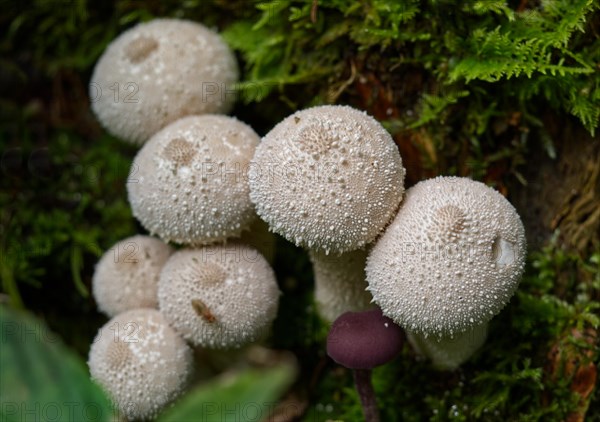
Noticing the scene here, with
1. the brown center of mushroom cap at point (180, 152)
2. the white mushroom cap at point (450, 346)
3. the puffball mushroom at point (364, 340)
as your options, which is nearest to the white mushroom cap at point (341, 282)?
the puffball mushroom at point (364, 340)

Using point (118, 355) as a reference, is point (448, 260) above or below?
above

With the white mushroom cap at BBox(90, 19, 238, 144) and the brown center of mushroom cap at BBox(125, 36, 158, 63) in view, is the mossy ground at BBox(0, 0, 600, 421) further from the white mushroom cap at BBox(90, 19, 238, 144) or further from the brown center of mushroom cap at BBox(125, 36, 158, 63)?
the brown center of mushroom cap at BBox(125, 36, 158, 63)

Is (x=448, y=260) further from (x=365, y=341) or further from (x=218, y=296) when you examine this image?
(x=218, y=296)

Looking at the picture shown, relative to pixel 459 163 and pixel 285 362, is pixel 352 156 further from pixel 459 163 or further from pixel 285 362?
pixel 285 362

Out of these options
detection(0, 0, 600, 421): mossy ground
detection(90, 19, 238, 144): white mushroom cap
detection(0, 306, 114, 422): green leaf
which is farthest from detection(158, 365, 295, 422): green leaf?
detection(90, 19, 238, 144): white mushroom cap

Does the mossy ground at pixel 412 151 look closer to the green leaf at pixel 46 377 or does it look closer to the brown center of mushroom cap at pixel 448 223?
the brown center of mushroom cap at pixel 448 223

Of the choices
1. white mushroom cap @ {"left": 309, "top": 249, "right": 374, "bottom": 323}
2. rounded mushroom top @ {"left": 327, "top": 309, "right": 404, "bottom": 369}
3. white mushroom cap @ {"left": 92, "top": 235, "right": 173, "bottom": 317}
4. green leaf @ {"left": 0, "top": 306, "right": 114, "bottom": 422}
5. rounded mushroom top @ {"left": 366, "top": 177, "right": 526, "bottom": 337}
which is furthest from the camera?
white mushroom cap @ {"left": 92, "top": 235, "right": 173, "bottom": 317}

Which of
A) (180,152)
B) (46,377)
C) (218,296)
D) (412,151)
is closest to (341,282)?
(218,296)
